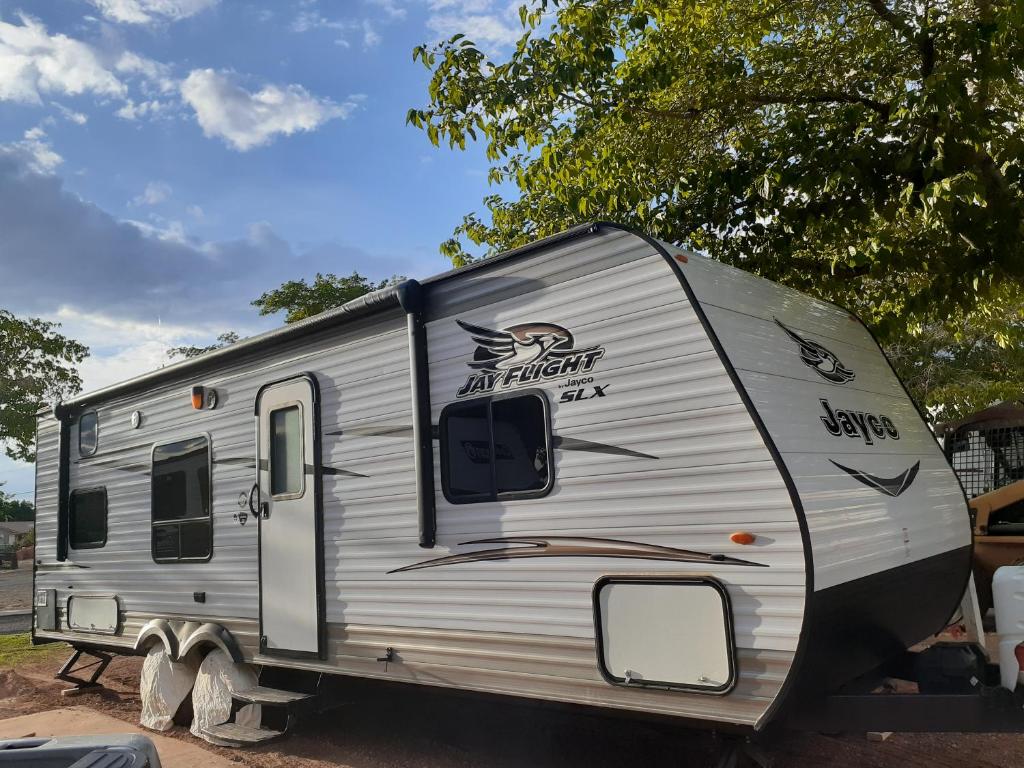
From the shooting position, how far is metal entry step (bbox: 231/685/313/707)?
5.89 metres

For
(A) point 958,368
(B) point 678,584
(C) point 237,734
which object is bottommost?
(C) point 237,734

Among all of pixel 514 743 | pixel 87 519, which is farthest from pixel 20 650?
pixel 514 743

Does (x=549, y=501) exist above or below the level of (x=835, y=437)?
below

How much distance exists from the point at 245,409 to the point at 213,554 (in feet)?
3.77

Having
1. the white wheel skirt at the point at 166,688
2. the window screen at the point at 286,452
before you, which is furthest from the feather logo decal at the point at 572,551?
the white wheel skirt at the point at 166,688

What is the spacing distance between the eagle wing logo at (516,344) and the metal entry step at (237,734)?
9.92 feet

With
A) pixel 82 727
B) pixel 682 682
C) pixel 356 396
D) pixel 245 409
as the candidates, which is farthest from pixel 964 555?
pixel 82 727

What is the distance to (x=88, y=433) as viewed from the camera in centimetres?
848

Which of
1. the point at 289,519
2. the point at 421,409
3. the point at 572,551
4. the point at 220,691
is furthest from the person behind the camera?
the point at 220,691

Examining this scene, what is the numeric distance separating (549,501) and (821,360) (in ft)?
5.84

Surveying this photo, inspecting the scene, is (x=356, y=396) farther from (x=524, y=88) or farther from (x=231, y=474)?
(x=524, y=88)

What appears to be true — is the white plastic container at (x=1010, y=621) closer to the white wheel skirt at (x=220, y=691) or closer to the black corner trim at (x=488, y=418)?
the black corner trim at (x=488, y=418)

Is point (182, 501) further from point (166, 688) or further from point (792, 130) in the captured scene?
point (792, 130)

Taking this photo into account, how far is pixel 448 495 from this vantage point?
199 inches
